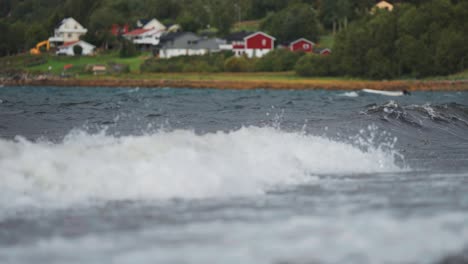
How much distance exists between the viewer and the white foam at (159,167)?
13328 millimetres

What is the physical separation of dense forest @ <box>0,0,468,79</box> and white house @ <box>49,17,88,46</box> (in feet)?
12.1

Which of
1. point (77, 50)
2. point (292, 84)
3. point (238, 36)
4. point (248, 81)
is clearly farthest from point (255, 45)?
point (292, 84)

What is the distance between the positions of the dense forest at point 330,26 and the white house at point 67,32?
369 centimetres

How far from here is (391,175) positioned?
16219mm

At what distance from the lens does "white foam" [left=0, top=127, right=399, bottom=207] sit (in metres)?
13.3

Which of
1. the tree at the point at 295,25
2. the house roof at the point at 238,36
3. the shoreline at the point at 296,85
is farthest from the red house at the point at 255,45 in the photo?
the shoreline at the point at 296,85

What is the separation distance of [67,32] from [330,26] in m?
57.4

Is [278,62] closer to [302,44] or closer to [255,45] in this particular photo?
[302,44]

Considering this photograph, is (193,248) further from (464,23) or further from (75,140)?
(464,23)

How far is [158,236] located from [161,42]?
128884 mm

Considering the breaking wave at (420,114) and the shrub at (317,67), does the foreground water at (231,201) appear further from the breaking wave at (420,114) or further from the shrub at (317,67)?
the shrub at (317,67)

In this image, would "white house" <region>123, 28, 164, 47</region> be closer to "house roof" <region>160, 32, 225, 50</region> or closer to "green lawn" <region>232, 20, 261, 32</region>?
"house roof" <region>160, 32, 225, 50</region>

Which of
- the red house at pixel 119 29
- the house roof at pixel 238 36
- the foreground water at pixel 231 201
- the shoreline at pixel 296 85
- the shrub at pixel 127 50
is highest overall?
the red house at pixel 119 29

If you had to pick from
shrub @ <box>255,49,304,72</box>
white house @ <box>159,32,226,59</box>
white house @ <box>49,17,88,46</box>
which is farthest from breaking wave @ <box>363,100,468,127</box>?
white house @ <box>49,17,88,46</box>
